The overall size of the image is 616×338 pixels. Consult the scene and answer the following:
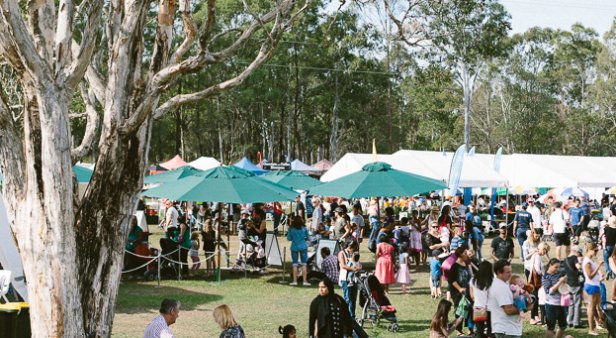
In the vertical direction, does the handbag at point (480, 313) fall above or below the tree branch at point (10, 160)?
below

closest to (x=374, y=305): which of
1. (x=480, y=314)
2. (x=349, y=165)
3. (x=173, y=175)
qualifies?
(x=480, y=314)

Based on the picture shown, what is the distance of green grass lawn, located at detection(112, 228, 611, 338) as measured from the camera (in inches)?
413

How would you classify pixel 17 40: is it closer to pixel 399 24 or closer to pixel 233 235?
pixel 399 24

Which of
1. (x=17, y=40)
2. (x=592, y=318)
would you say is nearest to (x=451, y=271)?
(x=592, y=318)

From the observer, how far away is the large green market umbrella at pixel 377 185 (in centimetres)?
1525

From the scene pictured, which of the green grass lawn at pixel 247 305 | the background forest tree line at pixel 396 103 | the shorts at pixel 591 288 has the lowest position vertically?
the green grass lawn at pixel 247 305

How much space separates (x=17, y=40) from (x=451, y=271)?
21.9 feet

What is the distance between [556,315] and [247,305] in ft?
16.9

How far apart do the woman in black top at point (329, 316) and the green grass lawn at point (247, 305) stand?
101 inches

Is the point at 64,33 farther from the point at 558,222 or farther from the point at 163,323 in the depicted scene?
the point at 558,222

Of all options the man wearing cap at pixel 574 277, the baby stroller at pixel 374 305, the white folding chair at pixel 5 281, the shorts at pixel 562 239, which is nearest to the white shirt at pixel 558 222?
the shorts at pixel 562 239

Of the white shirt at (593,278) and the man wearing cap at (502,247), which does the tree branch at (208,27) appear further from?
the man wearing cap at (502,247)

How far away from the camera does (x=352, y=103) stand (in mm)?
58062

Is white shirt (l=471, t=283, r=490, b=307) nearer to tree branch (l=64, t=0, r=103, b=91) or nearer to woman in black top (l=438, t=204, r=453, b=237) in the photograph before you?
tree branch (l=64, t=0, r=103, b=91)
